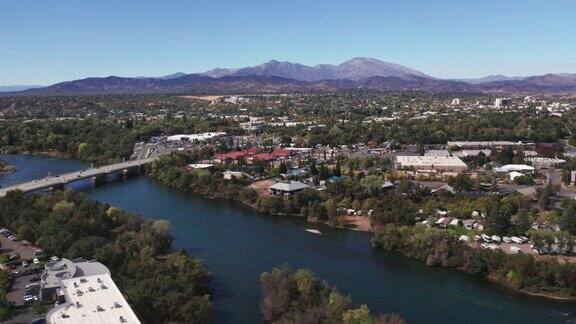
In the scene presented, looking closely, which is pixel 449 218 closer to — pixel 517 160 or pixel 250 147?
A: pixel 517 160

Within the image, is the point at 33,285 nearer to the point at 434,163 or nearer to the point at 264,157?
the point at 264,157

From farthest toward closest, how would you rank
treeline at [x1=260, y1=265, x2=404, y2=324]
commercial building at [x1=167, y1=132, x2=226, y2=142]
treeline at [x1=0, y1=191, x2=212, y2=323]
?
1. commercial building at [x1=167, y1=132, x2=226, y2=142]
2. treeline at [x1=0, y1=191, x2=212, y2=323]
3. treeline at [x1=260, y1=265, x2=404, y2=324]

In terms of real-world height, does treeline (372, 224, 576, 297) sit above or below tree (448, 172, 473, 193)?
below

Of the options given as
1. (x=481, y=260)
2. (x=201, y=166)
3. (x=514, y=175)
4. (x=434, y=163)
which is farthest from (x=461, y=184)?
(x=201, y=166)

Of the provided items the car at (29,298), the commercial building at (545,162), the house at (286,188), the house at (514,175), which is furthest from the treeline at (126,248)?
the commercial building at (545,162)

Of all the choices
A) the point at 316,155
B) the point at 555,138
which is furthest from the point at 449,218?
the point at 555,138

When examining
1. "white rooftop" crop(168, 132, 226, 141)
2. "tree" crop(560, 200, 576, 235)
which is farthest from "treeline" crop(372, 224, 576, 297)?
"white rooftop" crop(168, 132, 226, 141)

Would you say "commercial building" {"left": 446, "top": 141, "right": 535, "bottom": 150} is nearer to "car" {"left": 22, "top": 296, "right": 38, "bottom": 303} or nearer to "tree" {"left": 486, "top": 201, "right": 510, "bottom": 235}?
"tree" {"left": 486, "top": 201, "right": 510, "bottom": 235}
